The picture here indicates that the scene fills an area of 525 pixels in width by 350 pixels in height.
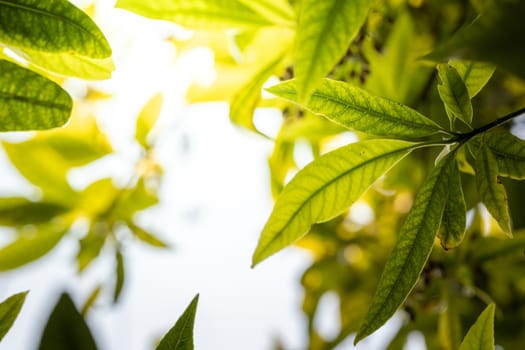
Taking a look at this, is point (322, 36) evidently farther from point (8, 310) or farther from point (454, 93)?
point (8, 310)

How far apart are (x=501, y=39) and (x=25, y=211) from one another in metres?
0.96

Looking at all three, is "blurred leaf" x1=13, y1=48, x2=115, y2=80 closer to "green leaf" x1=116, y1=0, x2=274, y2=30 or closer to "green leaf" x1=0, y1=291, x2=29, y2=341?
"green leaf" x1=116, y1=0, x2=274, y2=30

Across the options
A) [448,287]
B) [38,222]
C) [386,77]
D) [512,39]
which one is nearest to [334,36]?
[512,39]

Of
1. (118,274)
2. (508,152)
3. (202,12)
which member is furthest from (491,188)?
(118,274)

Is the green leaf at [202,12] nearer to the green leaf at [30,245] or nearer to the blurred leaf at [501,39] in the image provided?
the blurred leaf at [501,39]

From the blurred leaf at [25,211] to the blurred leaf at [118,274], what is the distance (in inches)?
6.0

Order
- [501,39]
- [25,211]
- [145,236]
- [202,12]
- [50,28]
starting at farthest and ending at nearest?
[145,236]
[25,211]
[202,12]
[50,28]
[501,39]

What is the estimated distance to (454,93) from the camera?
53 cm

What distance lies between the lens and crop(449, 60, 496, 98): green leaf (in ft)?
1.78

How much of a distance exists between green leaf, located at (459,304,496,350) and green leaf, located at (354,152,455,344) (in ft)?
0.34

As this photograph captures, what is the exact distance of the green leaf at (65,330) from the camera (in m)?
0.51

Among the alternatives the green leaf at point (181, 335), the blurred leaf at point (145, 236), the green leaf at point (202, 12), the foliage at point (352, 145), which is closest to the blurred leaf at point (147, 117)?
the foliage at point (352, 145)

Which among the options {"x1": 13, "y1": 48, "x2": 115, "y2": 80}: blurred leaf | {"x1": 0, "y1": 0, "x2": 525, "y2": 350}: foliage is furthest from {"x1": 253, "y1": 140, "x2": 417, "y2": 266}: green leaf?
{"x1": 13, "y1": 48, "x2": 115, "y2": 80}: blurred leaf

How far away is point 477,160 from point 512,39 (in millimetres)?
242
